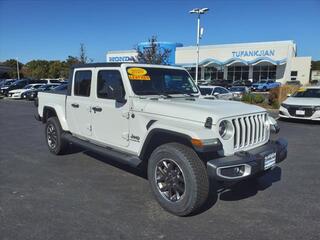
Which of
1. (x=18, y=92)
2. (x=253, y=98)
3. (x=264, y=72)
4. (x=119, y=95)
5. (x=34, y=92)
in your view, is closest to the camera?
(x=119, y=95)

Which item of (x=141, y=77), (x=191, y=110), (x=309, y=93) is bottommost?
(x=309, y=93)

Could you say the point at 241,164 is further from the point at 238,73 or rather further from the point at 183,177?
the point at 238,73

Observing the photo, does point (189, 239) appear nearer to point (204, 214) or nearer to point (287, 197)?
point (204, 214)

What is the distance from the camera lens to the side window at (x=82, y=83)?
5.71 m

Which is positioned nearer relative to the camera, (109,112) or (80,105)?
(109,112)

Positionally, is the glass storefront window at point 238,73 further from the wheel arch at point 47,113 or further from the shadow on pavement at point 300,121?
the wheel arch at point 47,113

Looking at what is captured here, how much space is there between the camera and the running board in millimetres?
4551

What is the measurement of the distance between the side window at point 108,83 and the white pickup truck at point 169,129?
2 cm

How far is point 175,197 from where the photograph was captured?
13.4ft

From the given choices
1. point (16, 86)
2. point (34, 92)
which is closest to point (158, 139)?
point (34, 92)

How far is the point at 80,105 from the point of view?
5.84 m

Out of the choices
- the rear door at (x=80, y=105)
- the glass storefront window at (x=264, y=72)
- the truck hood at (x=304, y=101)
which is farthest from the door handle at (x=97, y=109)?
the glass storefront window at (x=264, y=72)

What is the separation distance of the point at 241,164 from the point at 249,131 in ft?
2.31

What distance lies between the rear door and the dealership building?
38595 millimetres
